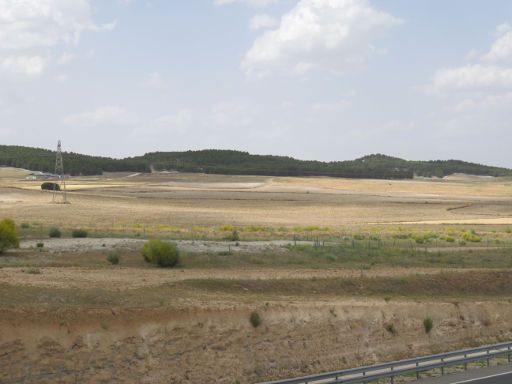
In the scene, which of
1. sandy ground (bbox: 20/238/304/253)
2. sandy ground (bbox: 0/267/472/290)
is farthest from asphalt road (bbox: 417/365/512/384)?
sandy ground (bbox: 20/238/304/253)

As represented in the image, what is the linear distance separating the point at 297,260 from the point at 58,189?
75.3 metres

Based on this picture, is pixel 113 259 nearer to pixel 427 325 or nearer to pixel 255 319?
pixel 255 319

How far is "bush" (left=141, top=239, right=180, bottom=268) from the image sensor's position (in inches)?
1400

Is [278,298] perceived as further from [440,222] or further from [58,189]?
[58,189]

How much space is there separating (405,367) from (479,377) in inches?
103

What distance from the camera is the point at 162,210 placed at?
3051 inches

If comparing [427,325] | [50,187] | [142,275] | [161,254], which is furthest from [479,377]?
[50,187]

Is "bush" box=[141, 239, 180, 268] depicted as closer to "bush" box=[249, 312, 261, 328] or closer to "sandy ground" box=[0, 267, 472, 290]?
"sandy ground" box=[0, 267, 472, 290]

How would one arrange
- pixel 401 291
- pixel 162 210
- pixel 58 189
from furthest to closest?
pixel 58 189 < pixel 162 210 < pixel 401 291

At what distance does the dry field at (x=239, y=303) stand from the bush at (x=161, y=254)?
2.02 ft

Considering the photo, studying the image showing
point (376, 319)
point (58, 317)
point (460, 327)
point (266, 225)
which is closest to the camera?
point (58, 317)

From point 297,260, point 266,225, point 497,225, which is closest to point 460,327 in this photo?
point 297,260

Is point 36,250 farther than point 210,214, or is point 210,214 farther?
point 210,214

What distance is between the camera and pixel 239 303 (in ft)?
86.1
